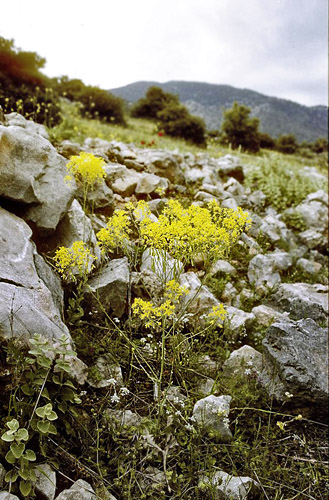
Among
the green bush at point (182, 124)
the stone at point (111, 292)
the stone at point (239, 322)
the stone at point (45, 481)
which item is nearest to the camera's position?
the stone at point (45, 481)

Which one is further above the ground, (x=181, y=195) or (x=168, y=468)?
(x=181, y=195)

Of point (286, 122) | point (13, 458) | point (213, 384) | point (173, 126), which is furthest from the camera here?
point (286, 122)

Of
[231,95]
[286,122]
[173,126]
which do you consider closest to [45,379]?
[173,126]

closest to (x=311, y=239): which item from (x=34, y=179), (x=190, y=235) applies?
(x=190, y=235)

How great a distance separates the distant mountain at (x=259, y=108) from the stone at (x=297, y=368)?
20588 mm

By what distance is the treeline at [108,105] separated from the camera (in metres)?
10.0

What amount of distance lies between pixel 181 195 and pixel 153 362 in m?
3.18

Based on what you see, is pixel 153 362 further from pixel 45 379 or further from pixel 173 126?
pixel 173 126

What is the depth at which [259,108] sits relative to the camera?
41.7m

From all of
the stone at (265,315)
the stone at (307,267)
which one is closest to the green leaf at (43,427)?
the stone at (265,315)

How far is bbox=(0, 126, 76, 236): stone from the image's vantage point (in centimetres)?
278

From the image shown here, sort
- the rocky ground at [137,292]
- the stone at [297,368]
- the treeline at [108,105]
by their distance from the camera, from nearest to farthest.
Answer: the rocky ground at [137,292], the stone at [297,368], the treeline at [108,105]

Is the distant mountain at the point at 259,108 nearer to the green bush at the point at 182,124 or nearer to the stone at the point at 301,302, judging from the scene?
the green bush at the point at 182,124

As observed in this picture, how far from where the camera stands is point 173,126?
18.0 m
